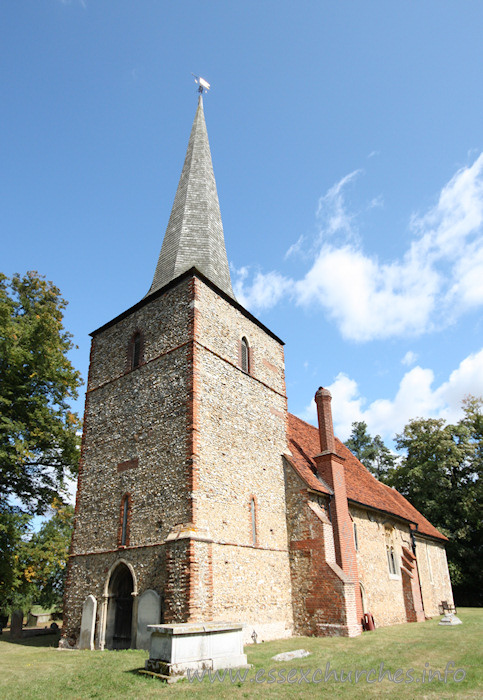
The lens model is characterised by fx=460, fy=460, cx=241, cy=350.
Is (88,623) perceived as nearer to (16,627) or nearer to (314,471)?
(16,627)

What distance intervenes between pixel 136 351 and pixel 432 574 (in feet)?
72.0

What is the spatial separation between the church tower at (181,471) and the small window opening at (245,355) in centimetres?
12

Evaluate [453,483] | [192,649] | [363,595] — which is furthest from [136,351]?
[453,483]

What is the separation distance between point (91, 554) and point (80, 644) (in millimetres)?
2439

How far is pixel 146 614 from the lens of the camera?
39.9 feet

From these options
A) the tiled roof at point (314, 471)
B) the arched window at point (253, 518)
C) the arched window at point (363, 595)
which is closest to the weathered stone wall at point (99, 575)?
the arched window at point (253, 518)

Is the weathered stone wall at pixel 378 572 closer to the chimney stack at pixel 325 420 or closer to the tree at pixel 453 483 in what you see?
the chimney stack at pixel 325 420

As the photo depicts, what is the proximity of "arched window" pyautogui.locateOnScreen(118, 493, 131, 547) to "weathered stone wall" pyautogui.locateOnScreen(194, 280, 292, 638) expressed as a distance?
2920mm

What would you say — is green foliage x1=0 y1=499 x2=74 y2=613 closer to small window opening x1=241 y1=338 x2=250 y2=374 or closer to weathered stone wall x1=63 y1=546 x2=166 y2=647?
weathered stone wall x1=63 y1=546 x2=166 y2=647

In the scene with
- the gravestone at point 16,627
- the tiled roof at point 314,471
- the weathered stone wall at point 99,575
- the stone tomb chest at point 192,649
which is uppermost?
the tiled roof at point 314,471

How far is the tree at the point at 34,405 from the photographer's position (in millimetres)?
18939

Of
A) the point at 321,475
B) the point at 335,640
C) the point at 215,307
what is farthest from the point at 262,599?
the point at 215,307

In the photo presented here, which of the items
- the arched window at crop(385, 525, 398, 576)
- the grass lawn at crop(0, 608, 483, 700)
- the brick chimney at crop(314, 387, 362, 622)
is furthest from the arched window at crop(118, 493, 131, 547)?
the arched window at crop(385, 525, 398, 576)

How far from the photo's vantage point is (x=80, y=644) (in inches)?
535
